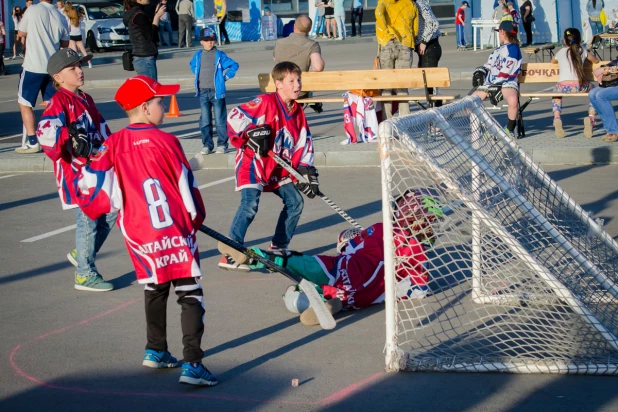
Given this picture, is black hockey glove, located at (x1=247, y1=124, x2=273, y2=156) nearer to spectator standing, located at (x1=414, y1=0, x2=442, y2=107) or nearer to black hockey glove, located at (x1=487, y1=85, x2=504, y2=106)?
black hockey glove, located at (x1=487, y1=85, x2=504, y2=106)

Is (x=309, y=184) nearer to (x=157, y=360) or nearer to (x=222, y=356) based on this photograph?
(x=222, y=356)

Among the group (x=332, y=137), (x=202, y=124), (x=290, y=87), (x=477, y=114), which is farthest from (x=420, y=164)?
(x=332, y=137)

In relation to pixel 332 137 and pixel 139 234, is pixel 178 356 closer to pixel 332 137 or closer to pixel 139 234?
pixel 139 234

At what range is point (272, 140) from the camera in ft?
22.3

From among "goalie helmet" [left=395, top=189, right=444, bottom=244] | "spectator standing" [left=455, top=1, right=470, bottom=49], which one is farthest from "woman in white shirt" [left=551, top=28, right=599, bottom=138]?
"spectator standing" [left=455, top=1, right=470, bottom=49]

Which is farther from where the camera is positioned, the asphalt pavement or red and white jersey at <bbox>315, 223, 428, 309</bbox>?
red and white jersey at <bbox>315, 223, 428, 309</bbox>

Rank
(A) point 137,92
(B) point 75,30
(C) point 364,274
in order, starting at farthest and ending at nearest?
1. (B) point 75,30
2. (C) point 364,274
3. (A) point 137,92

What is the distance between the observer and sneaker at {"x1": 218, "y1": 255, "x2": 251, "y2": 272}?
23.2 ft

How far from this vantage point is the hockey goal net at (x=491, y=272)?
487 cm

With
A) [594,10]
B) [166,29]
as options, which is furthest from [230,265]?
[166,29]

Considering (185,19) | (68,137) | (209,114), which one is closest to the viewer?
(68,137)

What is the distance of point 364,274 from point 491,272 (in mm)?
972

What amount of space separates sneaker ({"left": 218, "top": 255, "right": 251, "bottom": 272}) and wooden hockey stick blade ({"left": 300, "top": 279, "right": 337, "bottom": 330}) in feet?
5.31

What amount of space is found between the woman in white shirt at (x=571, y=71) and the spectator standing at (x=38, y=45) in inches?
261
